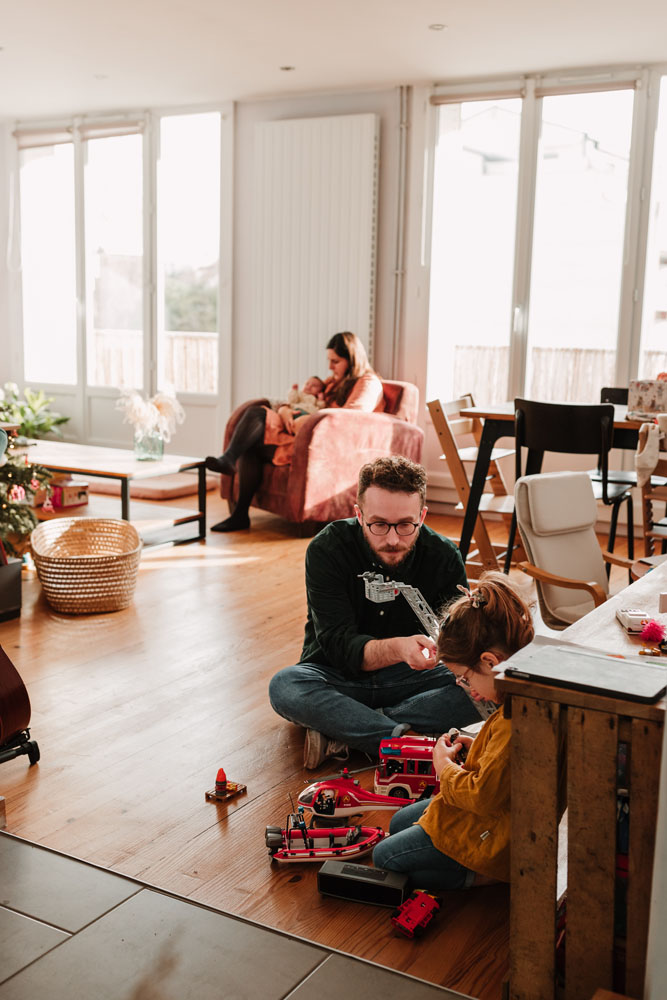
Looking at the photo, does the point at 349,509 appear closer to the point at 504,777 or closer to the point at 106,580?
the point at 106,580

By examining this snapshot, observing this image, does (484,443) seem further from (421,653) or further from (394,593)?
(421,653)

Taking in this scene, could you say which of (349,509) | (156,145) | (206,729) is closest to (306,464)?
(349,509)

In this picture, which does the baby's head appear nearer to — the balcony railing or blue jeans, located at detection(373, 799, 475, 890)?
the balcony railing

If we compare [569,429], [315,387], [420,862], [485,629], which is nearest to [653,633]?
[485,629]

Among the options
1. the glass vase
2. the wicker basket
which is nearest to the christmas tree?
the wicker basket

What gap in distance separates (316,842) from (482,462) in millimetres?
2639

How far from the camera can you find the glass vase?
17.3 feet

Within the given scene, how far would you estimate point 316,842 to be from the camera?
84.4 inches

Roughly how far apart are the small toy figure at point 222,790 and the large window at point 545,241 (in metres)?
4.09

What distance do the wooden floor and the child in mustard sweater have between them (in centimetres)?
11

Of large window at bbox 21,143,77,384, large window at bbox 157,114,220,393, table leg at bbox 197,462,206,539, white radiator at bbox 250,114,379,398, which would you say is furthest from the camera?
large window at bbox 21,143,77,384

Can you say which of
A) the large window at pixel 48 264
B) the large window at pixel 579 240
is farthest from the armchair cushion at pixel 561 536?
the large window at pixel 48 264

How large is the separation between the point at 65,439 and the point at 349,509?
318 cm

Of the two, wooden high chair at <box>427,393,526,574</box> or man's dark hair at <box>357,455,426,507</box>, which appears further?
wooden high chair at <box>427,393,526,574</box>
